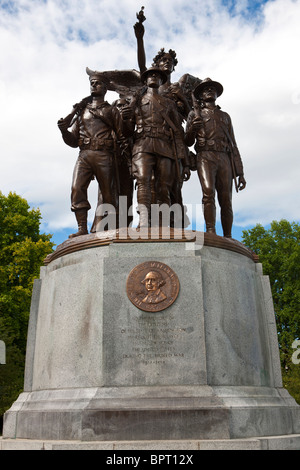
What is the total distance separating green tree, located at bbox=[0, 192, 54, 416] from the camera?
69.2ft

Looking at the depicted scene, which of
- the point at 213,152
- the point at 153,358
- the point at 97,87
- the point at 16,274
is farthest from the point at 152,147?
the point at 16,274

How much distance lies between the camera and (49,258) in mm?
9305

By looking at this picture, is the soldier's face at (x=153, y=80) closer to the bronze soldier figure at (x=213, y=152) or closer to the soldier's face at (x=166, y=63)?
the bronze soldier figure at (x=213, y=152)

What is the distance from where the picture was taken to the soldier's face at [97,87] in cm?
989

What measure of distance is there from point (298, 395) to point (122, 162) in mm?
17224

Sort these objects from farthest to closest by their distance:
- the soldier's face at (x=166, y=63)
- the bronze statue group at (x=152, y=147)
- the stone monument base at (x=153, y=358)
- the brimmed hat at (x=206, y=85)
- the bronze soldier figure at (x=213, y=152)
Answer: the soldier's face at (x=166, y=63)
the brimmed hat at (x=206, y=85)
the bronze soldier figure at (x=213, y=152)
the bronze statue group at (x=152, y=147)
the stone monument base at (x=153, y=358)

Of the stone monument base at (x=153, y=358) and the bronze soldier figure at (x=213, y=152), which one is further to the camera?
the bronze soldier figure at (x=213, y=152)

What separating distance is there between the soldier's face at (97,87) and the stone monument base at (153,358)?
10.3 feet

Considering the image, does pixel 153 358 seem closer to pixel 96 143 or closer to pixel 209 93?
pixel 96 143

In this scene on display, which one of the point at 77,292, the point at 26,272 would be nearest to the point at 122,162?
the point at 77,292

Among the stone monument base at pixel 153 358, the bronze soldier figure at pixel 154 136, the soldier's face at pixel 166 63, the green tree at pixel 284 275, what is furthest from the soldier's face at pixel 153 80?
the green tree at pixel 284 275

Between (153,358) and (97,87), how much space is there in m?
5.35

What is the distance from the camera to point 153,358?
286 inches

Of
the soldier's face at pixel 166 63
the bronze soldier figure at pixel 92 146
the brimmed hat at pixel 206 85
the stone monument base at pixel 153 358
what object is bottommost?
the stone monument base at pixel 153 358
